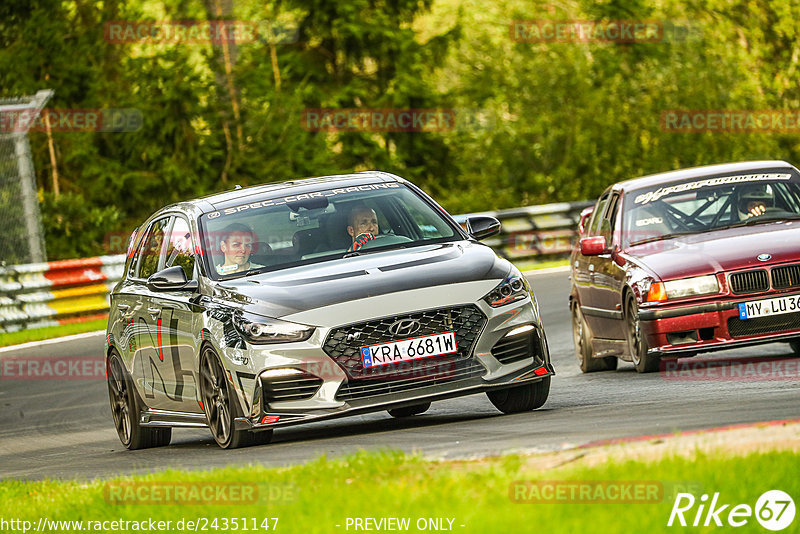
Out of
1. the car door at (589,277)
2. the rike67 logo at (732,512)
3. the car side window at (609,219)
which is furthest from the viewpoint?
the car door at (589,277)

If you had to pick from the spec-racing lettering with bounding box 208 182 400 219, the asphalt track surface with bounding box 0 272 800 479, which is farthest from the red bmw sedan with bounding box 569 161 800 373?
the spec-racing lettering with bounding box 208 182 400 219

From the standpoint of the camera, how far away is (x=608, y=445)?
22.2 ft

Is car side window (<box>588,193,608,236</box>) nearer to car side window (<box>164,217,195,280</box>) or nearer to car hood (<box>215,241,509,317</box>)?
car hood (<box>215,241,509,317</box>)

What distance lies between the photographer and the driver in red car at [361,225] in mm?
10234

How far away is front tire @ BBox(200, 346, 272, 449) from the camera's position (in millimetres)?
9391

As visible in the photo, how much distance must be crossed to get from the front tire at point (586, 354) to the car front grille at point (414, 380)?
462cm

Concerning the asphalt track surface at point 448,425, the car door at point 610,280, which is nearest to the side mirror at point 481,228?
the asphalt track surface at point 448,425

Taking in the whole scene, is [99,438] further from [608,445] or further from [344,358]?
[608,445]

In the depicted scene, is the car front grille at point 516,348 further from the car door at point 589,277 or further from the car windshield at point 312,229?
the car door at point 589,277

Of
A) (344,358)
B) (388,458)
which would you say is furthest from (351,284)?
(388,458)

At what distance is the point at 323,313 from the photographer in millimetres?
8930

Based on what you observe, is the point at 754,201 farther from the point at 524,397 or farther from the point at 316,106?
the point at 316,106

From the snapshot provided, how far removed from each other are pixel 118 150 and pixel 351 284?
2462 centimetres

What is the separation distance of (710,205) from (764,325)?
170cm
